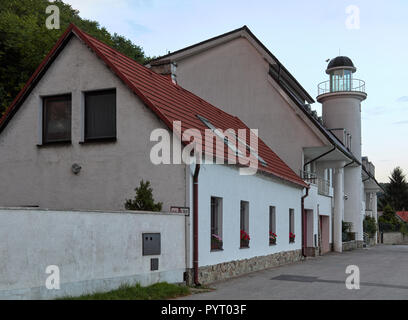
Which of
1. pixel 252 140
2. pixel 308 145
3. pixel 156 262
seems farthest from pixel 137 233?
pixel 308 145

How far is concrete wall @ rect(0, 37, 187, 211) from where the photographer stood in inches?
569

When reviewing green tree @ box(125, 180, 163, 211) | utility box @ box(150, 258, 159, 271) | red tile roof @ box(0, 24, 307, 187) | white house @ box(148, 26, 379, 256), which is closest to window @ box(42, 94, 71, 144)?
red tile roof @ box(0, 24, 307, 187)

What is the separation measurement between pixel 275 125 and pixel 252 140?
8.84 feet

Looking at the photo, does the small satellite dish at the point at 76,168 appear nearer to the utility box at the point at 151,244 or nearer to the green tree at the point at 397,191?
the utility box at the point at 151,244

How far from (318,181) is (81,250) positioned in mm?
20787

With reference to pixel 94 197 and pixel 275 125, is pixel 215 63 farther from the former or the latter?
pixel 94 197

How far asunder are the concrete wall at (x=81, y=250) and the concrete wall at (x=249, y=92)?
1316 centimetres

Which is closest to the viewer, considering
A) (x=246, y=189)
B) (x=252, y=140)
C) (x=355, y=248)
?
(x=246, y=189)

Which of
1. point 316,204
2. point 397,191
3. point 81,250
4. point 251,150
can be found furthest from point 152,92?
point 397,191

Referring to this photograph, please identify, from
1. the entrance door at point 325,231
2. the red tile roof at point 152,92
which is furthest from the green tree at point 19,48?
the entrance door at point 325,231

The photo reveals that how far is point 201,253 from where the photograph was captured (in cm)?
1411

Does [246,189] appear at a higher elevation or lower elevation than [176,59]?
lower

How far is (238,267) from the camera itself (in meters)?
16.7

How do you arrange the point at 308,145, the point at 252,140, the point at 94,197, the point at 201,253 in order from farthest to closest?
the point at 308,145, the point at 252,140, the point at 94,197, the point at 201,253
